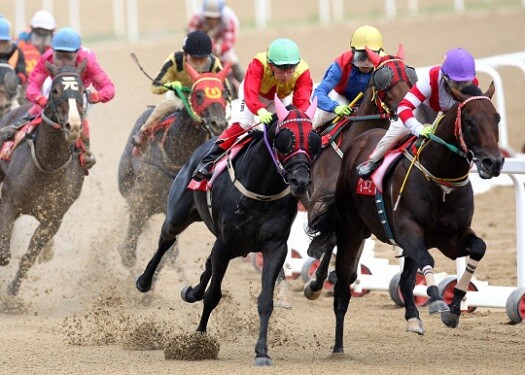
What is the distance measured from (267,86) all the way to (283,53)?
1.75 ft

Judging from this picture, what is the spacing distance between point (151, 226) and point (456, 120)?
4896 mm

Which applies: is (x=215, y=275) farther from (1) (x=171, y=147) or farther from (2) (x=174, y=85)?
(2) (x=174, y=85)

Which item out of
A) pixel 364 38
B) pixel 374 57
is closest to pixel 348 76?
pixel 364 38

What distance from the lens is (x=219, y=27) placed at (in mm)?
14438

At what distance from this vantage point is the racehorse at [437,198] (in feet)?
23.2

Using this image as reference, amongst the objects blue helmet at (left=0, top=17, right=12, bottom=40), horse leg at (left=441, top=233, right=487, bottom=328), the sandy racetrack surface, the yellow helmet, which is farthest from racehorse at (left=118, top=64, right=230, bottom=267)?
horse leg at (left=441, top=233, right=487, bottom=328)

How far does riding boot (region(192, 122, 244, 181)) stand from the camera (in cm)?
825

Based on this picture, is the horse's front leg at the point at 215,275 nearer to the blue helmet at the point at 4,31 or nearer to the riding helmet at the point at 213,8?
the blue helmet at the point at 4,31

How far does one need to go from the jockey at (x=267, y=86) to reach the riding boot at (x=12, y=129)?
2777 mm

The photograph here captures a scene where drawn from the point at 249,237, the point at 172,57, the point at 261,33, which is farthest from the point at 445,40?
the point at 249,237

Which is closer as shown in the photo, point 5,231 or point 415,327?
point 415,327

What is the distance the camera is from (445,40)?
25156mm

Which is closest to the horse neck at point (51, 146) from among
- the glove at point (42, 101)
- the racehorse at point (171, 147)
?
the glove at point (42, 101)

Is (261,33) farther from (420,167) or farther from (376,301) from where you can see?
(420,167)
